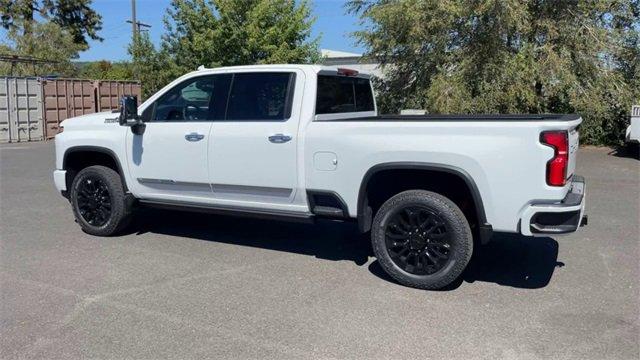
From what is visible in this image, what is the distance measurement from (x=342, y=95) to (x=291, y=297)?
94.1 inches

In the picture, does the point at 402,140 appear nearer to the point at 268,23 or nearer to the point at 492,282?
the point at 492,282

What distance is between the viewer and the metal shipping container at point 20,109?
20114 mm

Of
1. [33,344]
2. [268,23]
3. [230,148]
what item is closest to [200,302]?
[33,344]

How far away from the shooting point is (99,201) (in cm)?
666

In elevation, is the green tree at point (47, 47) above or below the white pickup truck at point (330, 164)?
above

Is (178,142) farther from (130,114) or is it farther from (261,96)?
(261,96)

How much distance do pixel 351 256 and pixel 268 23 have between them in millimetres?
16558

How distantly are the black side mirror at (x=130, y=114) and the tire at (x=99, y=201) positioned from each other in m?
0.71

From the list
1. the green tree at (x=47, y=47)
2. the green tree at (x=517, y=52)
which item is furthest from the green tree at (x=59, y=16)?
the green tree at (x=517, y=52)

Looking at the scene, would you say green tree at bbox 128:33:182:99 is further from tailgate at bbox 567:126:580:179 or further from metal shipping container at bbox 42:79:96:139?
tailgate at bbox 567:126:580:179

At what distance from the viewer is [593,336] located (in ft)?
13.0

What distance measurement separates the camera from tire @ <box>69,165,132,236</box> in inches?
255

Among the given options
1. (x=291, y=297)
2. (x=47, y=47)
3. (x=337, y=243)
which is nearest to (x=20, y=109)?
(x=47, y=47)

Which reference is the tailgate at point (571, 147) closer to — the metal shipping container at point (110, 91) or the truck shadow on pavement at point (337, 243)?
the truck shadow on pavement at point (337, 243)
